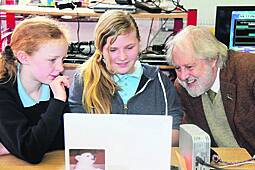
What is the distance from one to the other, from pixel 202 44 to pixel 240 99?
0.30m

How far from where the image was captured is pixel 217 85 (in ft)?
6.48

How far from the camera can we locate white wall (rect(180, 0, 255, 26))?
10.8 ft

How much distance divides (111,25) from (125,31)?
0.21 ft

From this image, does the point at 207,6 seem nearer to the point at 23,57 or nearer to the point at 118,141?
the point at 23,57

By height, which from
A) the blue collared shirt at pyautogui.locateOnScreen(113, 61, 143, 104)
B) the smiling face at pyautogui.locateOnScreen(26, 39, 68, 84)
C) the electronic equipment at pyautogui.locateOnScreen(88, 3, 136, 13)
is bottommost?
the blue collared shirt at pyautogui.locateOnScreen(113, 61, 143, 104)

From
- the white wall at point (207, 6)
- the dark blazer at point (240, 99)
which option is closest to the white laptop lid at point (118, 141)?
the dark blazer at point (240, 99)

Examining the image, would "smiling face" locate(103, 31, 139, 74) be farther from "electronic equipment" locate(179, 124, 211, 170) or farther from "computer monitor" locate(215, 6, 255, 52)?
"computer monitor" locate(215, 6, 255, 52)

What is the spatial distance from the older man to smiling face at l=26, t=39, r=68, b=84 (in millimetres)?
557

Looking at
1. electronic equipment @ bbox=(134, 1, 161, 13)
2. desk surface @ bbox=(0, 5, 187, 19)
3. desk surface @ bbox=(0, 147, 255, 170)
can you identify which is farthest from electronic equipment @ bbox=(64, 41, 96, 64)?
desk surface @ bbox=(0, 147, 255, 170)

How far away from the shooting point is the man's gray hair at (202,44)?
1935mm

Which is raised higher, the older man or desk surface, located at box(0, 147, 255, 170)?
the older man

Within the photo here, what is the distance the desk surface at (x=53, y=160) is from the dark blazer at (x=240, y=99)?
32 centimetres

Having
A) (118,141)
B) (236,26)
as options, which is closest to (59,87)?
(118,141)

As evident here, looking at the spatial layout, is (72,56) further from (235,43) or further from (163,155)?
(163,155)
